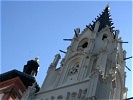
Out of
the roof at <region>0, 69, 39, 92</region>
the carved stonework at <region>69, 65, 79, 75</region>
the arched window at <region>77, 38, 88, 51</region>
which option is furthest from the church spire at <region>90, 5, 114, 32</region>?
the roof at <region>0, 69, 39, 92</region>

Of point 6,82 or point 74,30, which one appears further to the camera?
point 74,30

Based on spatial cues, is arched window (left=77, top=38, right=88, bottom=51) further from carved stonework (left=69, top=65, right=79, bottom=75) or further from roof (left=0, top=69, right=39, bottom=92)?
roof (left=0, top=69, right=39, bottom=92)

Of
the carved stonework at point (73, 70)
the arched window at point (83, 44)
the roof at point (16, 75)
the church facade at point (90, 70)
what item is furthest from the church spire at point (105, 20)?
the roof at point (16, 75)

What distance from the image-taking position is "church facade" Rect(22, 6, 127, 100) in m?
25.8

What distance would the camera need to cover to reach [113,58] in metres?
29.4

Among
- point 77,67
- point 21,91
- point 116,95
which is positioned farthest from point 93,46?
point 21,91

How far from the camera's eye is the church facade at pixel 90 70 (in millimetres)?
25750

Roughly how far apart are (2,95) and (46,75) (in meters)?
3.21

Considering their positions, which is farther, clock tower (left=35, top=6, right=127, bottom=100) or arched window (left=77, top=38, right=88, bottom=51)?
arched window (left=77, top=38, right=88, bottom=51)

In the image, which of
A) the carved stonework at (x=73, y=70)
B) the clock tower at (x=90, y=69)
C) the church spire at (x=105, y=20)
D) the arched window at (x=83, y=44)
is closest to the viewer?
the clock tower at (x=90, y=69)

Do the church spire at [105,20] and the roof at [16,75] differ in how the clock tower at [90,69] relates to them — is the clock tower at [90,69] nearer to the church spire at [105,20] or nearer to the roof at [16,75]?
the church spire at [105,20]

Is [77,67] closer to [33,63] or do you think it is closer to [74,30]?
[74,30]

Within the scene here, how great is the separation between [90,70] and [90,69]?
0.12m

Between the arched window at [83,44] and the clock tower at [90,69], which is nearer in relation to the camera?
the clock tower at [90,69]
